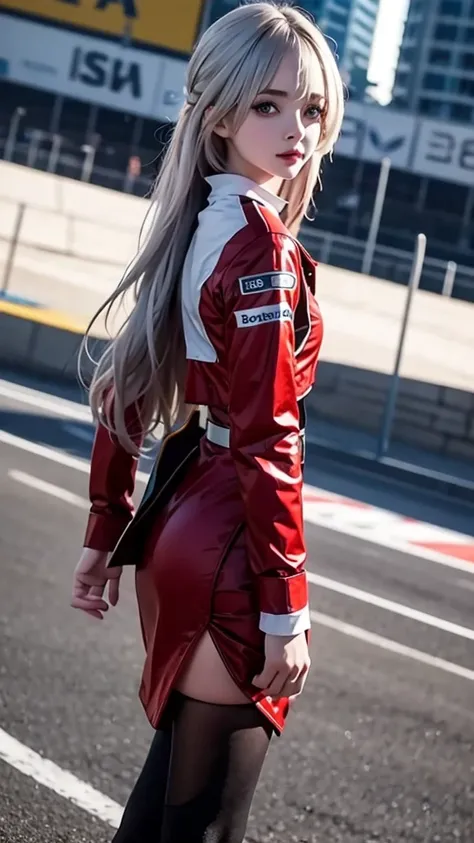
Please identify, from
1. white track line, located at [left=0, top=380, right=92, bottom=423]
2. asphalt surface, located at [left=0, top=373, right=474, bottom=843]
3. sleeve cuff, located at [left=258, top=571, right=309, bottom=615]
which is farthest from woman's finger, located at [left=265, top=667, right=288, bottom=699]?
white track line, located at [left=0, top=380, right=92, bottom=423]

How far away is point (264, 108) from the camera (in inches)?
91.4

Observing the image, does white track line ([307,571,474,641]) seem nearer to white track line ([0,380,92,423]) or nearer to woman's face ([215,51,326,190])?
white track line ([0,380,92,423])

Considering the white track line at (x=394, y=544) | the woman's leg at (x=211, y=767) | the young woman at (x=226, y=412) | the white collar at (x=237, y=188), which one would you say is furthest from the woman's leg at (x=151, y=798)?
the white track line at (x=394, y=544)

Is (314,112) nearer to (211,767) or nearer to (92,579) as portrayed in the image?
(92,579)

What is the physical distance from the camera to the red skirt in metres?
2.24

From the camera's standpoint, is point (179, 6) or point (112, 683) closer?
point (112, 683)

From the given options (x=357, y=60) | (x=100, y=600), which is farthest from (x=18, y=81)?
(x=100, y=600)

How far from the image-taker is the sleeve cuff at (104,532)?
261cm

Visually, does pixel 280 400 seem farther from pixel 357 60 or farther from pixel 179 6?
pixel 357 60

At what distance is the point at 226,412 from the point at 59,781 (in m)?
2.10

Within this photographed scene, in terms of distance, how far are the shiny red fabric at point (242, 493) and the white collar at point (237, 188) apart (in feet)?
0.18

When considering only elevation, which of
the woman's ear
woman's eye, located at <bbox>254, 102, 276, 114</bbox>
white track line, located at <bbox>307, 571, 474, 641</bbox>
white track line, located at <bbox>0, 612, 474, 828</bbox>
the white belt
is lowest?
white track line, located at <bbox>0, 612, 474, 828</bbox>

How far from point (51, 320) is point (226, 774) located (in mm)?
11589

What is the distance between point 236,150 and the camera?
238 centimetres
